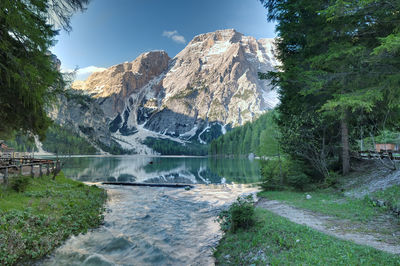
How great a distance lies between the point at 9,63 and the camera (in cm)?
678

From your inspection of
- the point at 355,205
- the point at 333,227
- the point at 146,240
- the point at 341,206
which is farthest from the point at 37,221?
the point at 355,205

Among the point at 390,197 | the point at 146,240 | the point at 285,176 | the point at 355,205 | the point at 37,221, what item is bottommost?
the point at 146,240

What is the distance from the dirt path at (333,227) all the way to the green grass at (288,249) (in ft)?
2.09

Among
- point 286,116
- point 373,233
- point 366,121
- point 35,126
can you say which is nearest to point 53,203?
point 35,126

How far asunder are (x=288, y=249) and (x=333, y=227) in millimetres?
2895

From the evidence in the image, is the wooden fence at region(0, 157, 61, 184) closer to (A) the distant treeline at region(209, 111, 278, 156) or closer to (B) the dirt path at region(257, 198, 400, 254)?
(B) the dirt path at region(257, 198, 400, 254)

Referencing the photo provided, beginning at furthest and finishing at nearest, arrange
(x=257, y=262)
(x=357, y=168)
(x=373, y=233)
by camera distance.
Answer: (x=357, y=168) → (x=373, y=233) → (x=257, y=262)

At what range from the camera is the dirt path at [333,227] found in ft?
21.3

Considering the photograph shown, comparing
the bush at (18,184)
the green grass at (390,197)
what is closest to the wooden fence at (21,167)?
the bush at (18,184)

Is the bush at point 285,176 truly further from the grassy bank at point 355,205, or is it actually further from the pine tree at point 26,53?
the pine tree at point 26,53

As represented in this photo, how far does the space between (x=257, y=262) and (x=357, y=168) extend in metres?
15.9

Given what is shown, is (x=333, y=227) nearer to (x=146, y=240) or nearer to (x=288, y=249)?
(x=288, y=249)

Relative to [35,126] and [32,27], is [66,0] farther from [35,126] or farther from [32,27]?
[35,126]

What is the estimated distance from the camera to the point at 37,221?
Result: 382 inches
